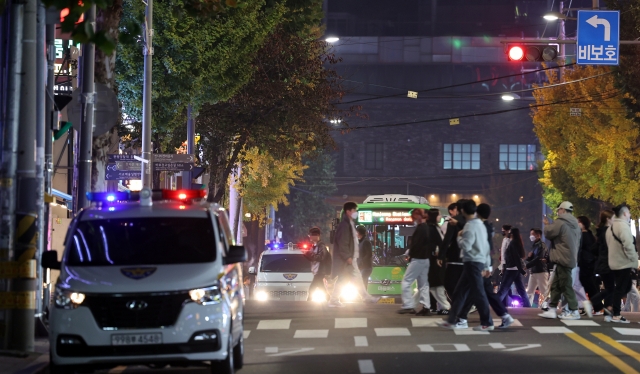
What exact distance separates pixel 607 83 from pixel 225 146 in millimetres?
16157

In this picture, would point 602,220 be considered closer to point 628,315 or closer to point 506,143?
point 628,315

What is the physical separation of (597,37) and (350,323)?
10.3 metres

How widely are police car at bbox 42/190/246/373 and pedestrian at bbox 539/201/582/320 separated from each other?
739cm

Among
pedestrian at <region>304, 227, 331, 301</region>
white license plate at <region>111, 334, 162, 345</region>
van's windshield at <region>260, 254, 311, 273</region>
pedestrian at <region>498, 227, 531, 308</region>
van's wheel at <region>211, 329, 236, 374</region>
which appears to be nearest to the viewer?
white license plate at <region>111, 334, 162, 345</region>

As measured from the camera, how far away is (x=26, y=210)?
1366 centimetres

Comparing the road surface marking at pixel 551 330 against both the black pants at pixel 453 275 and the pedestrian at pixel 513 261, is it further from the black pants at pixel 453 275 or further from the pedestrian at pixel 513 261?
the pedestrian at pixel 513 261

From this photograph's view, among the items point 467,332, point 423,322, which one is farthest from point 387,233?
point 467,332

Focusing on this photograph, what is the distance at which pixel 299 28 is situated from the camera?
3691cm

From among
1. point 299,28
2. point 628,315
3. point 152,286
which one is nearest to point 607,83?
point 299,28

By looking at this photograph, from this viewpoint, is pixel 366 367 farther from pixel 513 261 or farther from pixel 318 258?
pixel 513 261

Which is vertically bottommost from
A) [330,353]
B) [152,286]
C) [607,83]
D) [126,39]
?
[330,353]

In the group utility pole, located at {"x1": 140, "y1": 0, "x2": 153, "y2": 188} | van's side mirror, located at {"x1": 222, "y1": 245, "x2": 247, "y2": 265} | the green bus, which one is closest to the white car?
the green bus

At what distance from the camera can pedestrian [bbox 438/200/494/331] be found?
51.6ft

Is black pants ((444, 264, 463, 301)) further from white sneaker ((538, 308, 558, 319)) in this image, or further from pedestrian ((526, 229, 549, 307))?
pedestrian ((526, 229, 549, 307))
